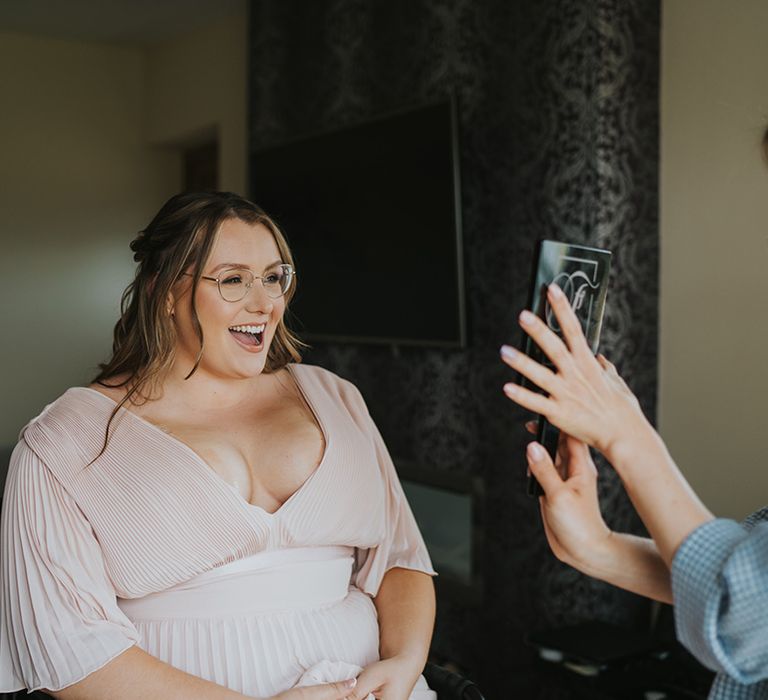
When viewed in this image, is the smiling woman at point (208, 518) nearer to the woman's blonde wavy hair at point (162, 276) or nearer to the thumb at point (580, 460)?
the woman's blonde wavy hair at point (162, 276)

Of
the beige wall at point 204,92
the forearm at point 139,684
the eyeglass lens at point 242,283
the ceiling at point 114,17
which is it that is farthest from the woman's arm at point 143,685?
the ceiling at point 114,17

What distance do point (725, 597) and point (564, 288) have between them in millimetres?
386

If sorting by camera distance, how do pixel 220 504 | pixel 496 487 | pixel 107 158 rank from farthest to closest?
1. pixel 107 158
2. pixel 496 487
3. pixel 220 504

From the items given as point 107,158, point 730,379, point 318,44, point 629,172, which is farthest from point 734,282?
point 107,158

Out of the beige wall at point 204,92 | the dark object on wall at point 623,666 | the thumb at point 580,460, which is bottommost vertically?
the dark object on wall at point 623,666

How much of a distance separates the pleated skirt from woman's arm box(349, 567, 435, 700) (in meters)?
0.04

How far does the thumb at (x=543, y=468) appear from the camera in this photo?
113cm

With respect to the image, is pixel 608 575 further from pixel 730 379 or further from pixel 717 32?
pixel 717 32

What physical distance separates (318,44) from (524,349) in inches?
139

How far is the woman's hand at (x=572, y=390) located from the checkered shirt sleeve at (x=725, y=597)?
136 millimetres

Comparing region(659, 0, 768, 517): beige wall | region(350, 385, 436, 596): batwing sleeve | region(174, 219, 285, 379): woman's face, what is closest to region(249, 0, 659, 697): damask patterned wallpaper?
region(659, 0, 768, 517): beige wall

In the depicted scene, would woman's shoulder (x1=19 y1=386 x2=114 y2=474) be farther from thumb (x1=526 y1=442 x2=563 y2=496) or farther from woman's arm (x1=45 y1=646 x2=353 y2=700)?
thumb (x1=526 y1=442 x2=563 y2=496)

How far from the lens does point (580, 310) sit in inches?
46.1

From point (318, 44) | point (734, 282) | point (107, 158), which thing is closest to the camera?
point (734, 282)
